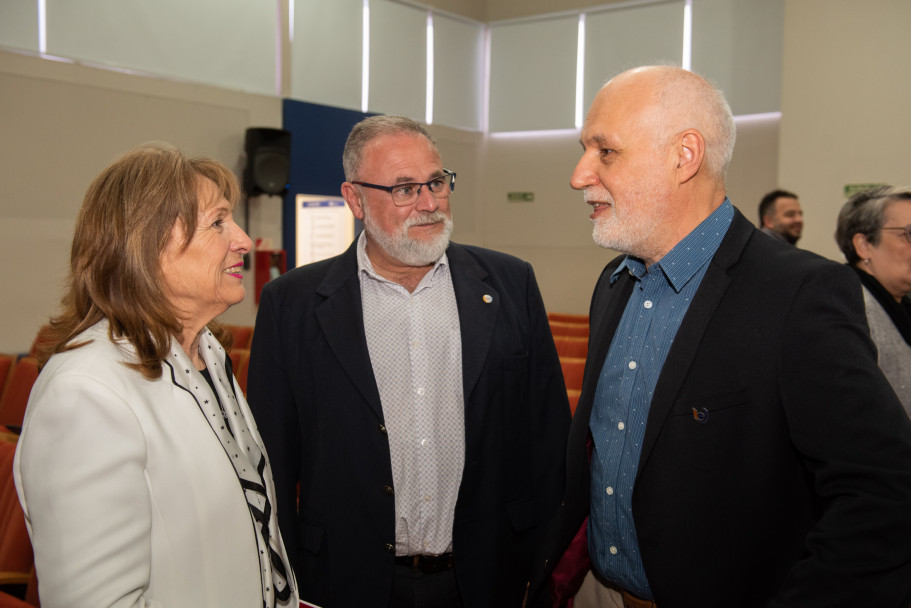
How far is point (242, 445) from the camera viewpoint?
5.24ft

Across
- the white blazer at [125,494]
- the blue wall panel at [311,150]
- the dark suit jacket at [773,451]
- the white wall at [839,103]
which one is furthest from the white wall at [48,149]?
the white wall at [839,103]

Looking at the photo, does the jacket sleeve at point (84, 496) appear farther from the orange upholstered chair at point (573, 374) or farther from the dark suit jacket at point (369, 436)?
the orange upholstered chair at point (573, 374)

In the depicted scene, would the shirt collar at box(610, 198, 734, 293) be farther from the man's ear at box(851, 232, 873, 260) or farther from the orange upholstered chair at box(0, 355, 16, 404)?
the orange upholstered chair at box(0, 355, 16, 404)

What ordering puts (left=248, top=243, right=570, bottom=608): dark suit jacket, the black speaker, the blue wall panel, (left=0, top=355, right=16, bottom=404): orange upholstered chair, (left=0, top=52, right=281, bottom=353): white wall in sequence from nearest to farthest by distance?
(left=248, top=243, right=570, bottom=608): dark suit jacket, (left=0, top=355, right=16, bottom=404): orange upholstered chair, (left=0, top=52, right=281, bottom=353): white wall, the black speaker, the blue wall panel

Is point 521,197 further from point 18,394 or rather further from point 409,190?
point 409,190

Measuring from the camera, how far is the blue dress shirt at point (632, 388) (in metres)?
1.55

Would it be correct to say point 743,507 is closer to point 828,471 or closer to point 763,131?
point 828,471

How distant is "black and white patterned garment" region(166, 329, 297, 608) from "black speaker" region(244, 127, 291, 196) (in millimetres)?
6231

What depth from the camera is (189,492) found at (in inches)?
→ 51.3

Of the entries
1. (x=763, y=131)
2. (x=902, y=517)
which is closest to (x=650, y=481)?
(x=902, y=517)

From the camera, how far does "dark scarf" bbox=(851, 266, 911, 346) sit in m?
2.45

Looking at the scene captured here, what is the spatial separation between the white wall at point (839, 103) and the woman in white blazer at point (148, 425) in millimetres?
7071

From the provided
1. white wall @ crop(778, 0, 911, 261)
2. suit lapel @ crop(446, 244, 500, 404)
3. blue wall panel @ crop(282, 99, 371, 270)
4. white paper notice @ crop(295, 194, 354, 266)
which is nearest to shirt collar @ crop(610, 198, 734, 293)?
suit lapel @ crop(446, 244, 500, 404)

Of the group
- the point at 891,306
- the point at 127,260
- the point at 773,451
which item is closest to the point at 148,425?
the point at 127,260
